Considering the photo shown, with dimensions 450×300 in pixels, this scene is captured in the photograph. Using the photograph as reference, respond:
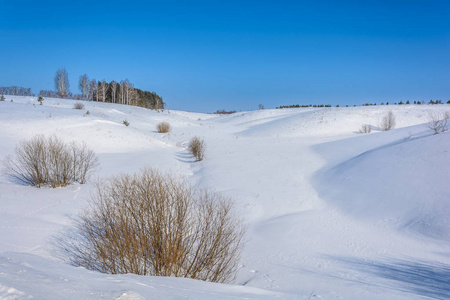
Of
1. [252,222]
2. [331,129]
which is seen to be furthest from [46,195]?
[331,129]

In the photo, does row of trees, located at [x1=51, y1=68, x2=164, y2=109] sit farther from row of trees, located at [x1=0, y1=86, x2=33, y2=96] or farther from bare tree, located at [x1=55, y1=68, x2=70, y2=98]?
row of trees, located at [x1=0, y1=86, x2=33, y2=96]

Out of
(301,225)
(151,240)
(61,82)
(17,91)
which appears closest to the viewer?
(151,240)

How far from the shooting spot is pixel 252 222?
829 centimetres

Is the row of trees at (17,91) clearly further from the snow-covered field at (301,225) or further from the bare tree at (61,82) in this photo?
the snow-covered field at (301,225)

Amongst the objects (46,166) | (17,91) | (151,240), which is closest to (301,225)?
(151,240)

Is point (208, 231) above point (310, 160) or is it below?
below

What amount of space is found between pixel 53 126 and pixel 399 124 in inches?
1349

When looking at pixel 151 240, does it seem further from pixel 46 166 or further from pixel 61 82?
pixel 61 82

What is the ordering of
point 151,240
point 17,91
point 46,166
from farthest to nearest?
point 17,91 < point 46,166 < point 151,240

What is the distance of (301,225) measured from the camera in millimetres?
7812

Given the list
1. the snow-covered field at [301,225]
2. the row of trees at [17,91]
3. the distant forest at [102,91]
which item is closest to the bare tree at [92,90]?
the distant forest at [102,91]

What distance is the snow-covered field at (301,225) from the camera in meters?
2.90

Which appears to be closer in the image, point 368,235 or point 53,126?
point 368,235

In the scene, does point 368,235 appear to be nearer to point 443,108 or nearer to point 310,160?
point 310,160
